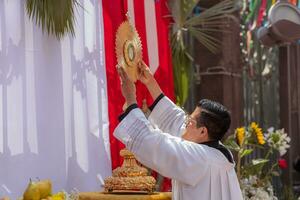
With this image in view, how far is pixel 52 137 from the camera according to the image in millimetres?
4410

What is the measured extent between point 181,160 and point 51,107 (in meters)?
1.70

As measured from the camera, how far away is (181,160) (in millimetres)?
2924

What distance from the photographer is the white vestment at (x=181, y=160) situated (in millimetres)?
2893

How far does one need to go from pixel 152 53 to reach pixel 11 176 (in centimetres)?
183

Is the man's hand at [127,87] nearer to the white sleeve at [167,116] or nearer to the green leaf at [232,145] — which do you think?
the white sleeve at [167,116]

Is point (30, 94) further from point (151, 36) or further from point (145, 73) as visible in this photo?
point (151, 36)

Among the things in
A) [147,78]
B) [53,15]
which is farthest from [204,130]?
[53,15]

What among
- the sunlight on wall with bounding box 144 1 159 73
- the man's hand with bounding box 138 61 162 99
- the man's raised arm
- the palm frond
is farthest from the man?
the sunlight on wall with bounding box 144 1 159 73

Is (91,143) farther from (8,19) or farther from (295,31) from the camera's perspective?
(295,31)

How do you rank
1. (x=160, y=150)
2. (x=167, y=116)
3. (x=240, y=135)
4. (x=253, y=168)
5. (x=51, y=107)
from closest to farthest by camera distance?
1. (x=160, y=150)
2. (x=167, y=116)
3. (x=51, y=107)
4. (x=240, y=135)
5. (x=253, y=168)

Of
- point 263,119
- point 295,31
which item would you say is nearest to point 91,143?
point 295,31

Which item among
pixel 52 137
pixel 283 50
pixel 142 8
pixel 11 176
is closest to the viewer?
pixel 11 176

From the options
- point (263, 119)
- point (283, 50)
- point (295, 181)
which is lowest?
point (295, 181)

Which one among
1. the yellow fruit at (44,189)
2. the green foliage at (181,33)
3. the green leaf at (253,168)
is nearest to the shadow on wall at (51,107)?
the yellow fruit at (44,189)
